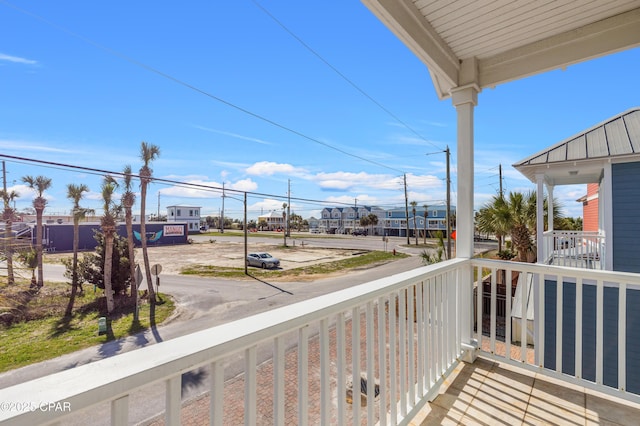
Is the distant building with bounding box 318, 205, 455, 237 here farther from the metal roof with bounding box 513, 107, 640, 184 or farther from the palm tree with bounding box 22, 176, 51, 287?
the palm tree with bounding box 22, 176, 51, 287

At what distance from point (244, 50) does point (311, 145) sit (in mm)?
3453

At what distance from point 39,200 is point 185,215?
7.49 feet

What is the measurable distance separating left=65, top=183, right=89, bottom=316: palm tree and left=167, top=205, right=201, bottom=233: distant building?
51.6 inches

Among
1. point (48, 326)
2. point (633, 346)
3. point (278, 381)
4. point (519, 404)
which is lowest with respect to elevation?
point (633, 346)

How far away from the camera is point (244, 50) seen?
3152 mm

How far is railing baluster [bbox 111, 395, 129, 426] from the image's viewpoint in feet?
1.71

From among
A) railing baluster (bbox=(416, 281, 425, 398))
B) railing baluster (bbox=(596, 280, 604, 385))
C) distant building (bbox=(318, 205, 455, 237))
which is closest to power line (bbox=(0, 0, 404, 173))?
railing baluster (bbox=(416, 281, 425, 398))

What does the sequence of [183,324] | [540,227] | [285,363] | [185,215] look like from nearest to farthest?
[285,363], [183,324], [185,215], [540,227]

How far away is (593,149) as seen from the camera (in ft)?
14.5

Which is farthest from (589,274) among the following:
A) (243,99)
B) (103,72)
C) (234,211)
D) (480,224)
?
(480,224)

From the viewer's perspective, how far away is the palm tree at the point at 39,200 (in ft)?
5.63

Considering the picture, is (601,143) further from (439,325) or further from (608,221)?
(439,325)

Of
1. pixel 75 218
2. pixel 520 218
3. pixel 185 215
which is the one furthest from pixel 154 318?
pixel 520 218

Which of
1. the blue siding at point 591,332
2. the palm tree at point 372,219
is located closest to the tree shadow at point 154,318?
the blue siding at point 591,332
